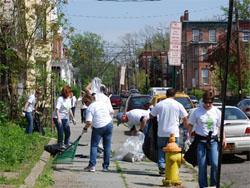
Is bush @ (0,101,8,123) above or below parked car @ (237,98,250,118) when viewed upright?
above

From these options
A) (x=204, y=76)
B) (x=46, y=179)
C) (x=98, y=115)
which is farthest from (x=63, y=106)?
(x=204, y=76)

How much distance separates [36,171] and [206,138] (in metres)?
3.49

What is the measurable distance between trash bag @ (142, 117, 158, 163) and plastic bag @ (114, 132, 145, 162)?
2.01 metres

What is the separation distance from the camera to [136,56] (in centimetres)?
12244

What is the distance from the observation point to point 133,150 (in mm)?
14844

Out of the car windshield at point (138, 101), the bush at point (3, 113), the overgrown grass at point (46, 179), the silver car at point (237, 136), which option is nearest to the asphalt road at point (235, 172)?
the silver car at point (237, 136)

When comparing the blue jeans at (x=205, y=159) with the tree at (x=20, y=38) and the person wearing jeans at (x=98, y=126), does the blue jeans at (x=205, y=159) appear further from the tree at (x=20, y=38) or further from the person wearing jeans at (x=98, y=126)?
the tree at (x=20, y=38)

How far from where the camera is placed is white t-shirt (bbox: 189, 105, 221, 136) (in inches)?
396

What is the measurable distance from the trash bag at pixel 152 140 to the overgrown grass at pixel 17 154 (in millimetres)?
2318

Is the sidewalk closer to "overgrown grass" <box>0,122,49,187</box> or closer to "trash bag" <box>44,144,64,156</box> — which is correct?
"trash bag" <box>44,144,64,156</box>

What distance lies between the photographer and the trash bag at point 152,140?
12.4 m

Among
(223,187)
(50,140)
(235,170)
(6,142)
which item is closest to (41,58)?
(50,140)

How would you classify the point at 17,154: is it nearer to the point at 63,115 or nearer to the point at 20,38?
the point at 63,115

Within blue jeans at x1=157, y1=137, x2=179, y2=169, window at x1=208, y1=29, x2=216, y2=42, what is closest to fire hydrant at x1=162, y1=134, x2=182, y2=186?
blue jeans at x1=157, y1=137, x2=179, y2=169
